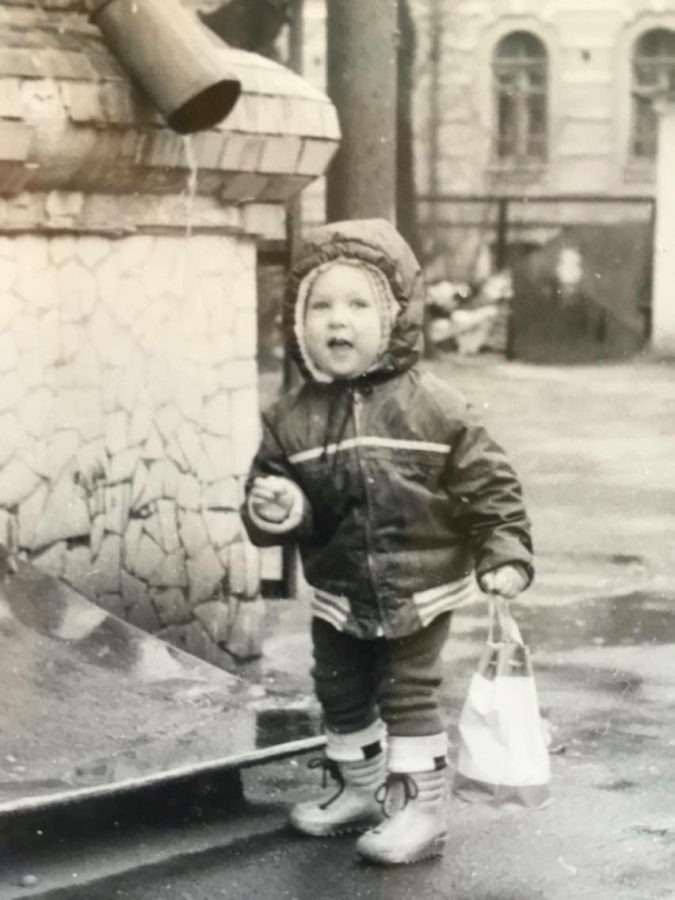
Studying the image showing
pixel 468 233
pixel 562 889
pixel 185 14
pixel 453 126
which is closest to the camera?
pixel 562 889

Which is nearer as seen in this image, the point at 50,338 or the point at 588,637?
the point at 50,338

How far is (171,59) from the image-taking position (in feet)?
15.8

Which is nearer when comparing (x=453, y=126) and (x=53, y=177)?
(x=53, y=177)

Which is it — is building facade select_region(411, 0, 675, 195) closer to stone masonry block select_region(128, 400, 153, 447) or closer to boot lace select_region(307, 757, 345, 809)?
stone masonry block select_region(128, 400, 153, 447)

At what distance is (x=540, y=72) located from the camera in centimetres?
843

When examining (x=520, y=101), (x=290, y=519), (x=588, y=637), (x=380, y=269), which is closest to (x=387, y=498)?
(x=290, y=519)

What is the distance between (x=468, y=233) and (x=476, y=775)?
8.04 metres

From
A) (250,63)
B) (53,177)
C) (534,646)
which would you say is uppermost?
(250,63)

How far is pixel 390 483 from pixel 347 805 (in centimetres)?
76

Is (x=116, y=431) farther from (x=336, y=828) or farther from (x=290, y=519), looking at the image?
(x=336, y=828)

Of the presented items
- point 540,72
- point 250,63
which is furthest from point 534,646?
point 540,72

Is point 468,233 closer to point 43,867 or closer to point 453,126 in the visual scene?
point 453,126

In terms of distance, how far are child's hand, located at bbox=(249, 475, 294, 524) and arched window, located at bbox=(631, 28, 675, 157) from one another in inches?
176

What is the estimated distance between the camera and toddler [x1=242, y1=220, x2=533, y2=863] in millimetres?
3814
